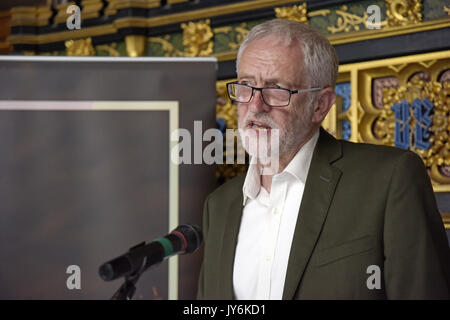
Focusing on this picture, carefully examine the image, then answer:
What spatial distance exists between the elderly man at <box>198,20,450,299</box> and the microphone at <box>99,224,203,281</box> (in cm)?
28

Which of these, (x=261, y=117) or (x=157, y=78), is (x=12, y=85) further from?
(x=261, y=117)

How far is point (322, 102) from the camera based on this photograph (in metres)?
1.69

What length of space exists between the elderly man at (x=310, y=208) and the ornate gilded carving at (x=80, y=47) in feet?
5.50

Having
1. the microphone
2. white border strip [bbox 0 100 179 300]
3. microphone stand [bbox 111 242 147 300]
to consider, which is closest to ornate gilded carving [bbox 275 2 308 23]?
white border strip [bbox 0 100 179 300]

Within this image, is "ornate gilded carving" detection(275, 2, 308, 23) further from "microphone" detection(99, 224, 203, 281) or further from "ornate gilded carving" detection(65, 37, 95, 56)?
"microphone" detection(99, 224, 203, 281)

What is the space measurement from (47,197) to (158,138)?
1.47ft

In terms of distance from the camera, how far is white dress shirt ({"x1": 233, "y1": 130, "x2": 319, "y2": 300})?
1567mm

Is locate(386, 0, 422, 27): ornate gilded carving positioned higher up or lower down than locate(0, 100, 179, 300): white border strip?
higher up

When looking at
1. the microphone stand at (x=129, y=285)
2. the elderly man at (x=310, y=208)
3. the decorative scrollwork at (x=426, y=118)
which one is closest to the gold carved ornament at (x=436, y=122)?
the decorative scrollwork at (x=426, y=118)

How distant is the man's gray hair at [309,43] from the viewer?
1604mm

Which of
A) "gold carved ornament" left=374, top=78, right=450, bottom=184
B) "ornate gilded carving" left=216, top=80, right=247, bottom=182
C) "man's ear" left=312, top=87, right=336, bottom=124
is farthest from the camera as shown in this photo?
"ornate gilded carving" left=216, top=80, right=247, bottom=182

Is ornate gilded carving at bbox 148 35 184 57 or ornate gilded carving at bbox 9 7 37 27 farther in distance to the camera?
ornate gilded carving at bbox 9 7 37 27

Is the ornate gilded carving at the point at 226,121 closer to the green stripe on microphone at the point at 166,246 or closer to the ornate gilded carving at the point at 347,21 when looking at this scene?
the ornate gilded carving at the point at 347,21

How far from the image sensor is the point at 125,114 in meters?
2.39
